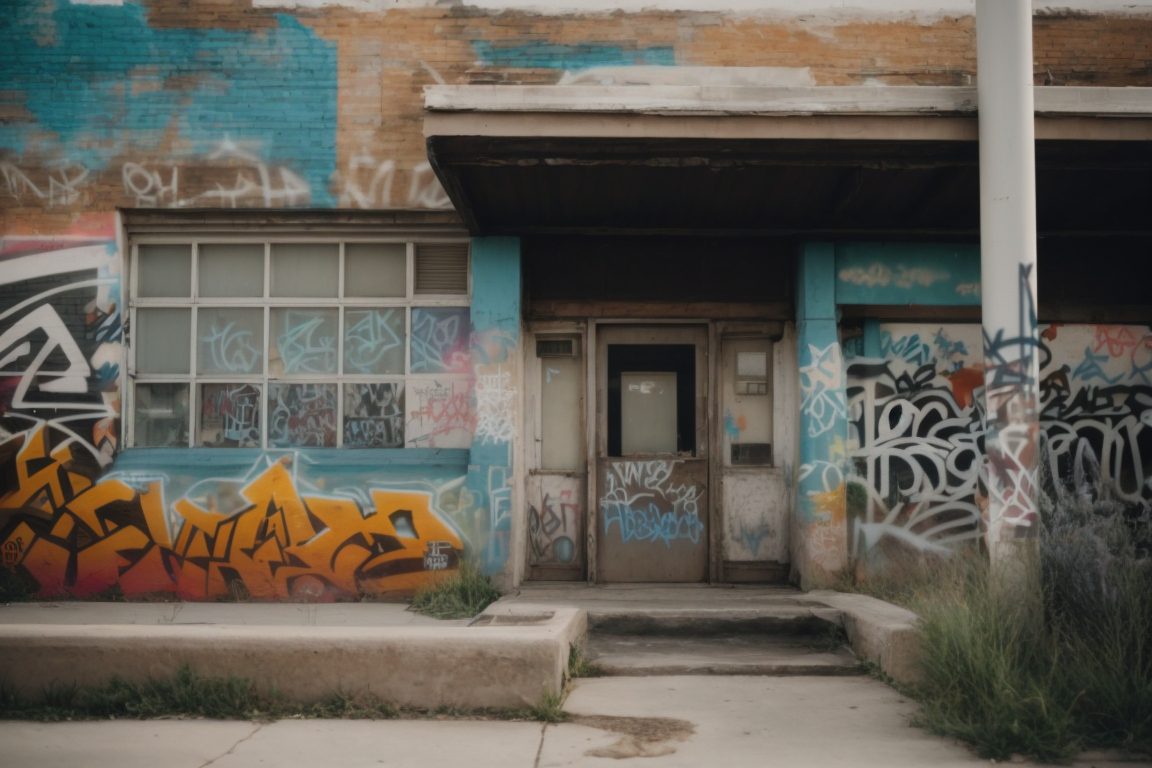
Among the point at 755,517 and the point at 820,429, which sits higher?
the point at 820,429

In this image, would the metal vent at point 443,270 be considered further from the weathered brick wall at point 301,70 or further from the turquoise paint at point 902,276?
the turquoise paint at point 902,276

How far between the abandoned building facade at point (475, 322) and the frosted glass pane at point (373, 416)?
28mm

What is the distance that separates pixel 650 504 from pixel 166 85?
18.6 ft

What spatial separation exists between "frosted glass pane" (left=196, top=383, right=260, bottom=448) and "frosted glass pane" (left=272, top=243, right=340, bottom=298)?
96 centimetres

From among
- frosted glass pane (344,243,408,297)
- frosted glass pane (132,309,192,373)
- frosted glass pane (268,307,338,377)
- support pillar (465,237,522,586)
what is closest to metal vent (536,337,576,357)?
support pillar (465,237,522,586)

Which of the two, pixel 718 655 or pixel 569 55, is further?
pixel 569 55

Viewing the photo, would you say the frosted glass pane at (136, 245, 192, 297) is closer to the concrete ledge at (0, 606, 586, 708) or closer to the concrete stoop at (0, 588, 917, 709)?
the concrete stoop at (0, 588, 917, 709)

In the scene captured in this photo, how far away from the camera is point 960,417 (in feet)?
31.5

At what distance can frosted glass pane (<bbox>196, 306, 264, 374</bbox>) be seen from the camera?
972 centimetres

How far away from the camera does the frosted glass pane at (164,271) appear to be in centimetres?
977

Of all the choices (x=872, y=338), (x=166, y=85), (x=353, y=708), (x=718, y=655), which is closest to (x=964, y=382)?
(x=872, y=338)

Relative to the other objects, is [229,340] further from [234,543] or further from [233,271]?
[234,543]

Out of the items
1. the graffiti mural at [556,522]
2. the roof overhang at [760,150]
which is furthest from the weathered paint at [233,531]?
the roof overhang at [760,150]

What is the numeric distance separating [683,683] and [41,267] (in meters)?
6.69
